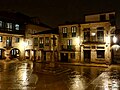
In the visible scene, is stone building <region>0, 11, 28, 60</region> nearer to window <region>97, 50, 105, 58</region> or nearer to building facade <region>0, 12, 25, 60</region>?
building facade <region>0, 12, 25, 60</region>

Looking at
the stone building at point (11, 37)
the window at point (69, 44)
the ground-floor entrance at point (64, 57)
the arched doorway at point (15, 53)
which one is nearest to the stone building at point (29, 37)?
the stone building at point (11, 37)

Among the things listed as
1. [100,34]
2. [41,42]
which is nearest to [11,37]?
[41,42]

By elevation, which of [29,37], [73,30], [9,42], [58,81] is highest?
[73,30]

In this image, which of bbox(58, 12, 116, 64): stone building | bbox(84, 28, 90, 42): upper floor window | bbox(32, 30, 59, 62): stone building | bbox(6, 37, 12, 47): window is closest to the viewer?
bbox(58, 12, 116, 64): stone building

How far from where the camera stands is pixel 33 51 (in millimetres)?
50531

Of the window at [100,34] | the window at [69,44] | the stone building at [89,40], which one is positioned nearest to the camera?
the stone building at [89,40]

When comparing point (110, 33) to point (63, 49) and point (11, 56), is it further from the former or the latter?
point (11, 56)

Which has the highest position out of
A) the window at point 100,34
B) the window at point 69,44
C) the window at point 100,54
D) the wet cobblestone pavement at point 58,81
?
the window at point 100,34

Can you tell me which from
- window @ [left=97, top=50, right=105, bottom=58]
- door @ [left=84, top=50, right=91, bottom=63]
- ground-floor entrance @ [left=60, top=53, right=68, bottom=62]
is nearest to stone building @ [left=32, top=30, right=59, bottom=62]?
ground-floor entrance @ [left=60, top=53, right=68, bottom=62]

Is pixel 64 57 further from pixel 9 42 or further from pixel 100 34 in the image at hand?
pixel 9 42

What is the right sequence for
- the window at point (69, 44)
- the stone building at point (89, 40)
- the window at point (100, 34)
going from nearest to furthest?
1. the stone building at point (89, 40)
2. the window at point (100, 34)
3. the window at point (69, 44)

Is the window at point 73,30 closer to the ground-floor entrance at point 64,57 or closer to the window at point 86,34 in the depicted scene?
the window at point 86,34

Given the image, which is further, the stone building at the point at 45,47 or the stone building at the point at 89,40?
the stone building at the point at 45,47

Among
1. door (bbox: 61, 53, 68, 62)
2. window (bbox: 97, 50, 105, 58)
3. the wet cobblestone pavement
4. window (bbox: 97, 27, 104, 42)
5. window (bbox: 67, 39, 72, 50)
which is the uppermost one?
window (bbox: 97, 27, 104, 42)
